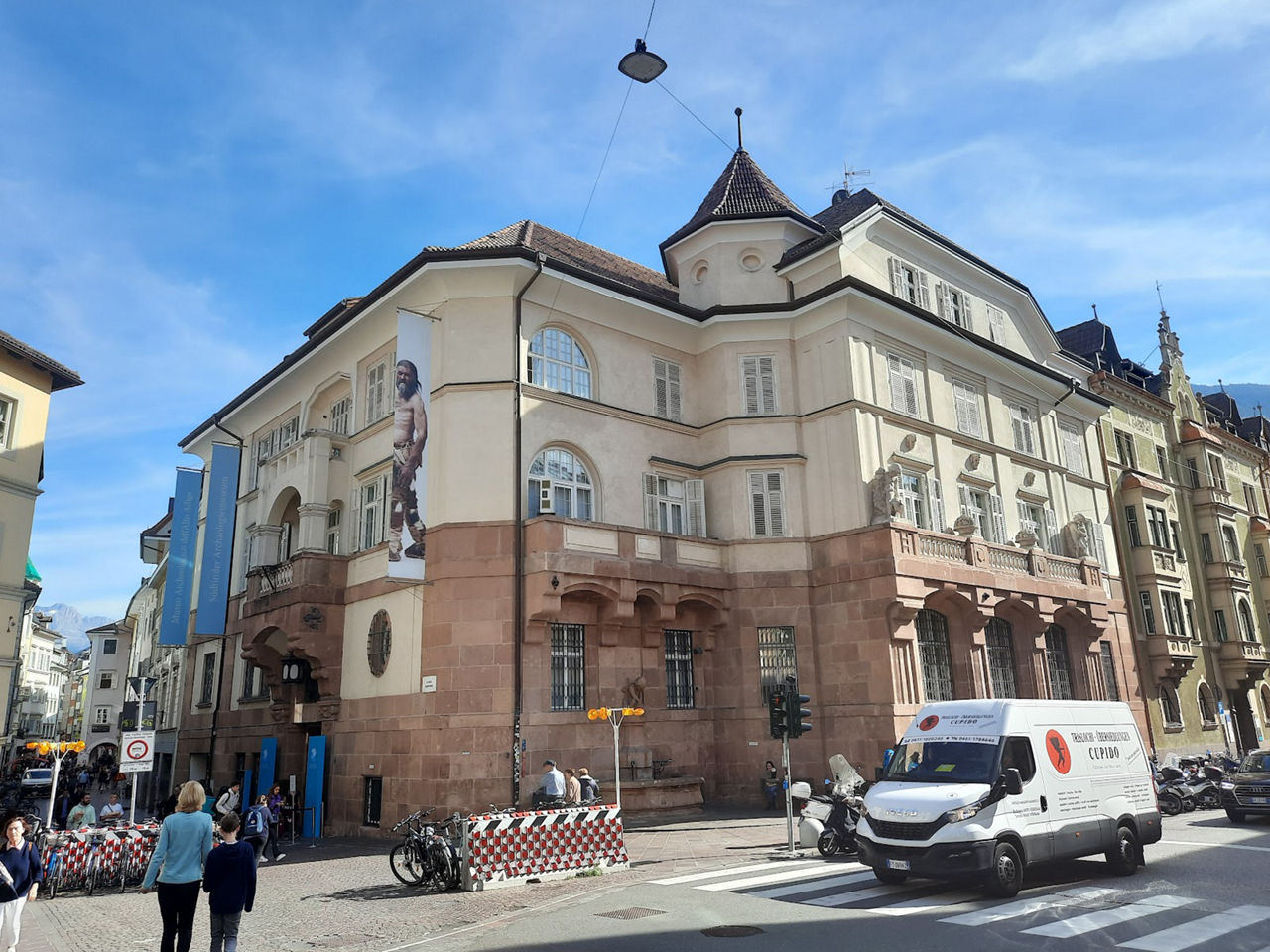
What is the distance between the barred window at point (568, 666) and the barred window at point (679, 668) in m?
2.86

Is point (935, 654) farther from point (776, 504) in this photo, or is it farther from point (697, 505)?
point (697, 505)

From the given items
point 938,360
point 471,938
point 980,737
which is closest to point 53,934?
point 471,938

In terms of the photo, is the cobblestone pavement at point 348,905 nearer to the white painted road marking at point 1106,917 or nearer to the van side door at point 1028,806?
the van side door at point 1028,806

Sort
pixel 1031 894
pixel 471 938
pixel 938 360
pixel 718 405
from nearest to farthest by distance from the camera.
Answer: pixel 471 938 < pixel 1031 894 < pixel 718 405 < pixel 938 360

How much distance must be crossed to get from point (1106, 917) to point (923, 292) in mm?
23362

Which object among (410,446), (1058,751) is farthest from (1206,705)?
(410,446)

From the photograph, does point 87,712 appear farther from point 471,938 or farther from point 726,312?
point 471,938

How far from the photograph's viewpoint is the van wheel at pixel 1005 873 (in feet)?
37.7

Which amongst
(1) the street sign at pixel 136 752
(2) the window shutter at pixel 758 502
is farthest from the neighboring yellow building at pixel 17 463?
(2) the window shutter at pixel 758 502

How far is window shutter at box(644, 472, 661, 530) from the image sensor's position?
1013 inches

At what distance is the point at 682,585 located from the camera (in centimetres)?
2441

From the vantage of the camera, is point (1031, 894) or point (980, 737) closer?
point (1031, 894)

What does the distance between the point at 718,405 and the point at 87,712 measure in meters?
79.8

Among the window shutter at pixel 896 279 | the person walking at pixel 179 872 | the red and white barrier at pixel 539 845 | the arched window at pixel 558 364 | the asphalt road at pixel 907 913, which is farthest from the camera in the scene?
the window shutter at pixel 896 279
